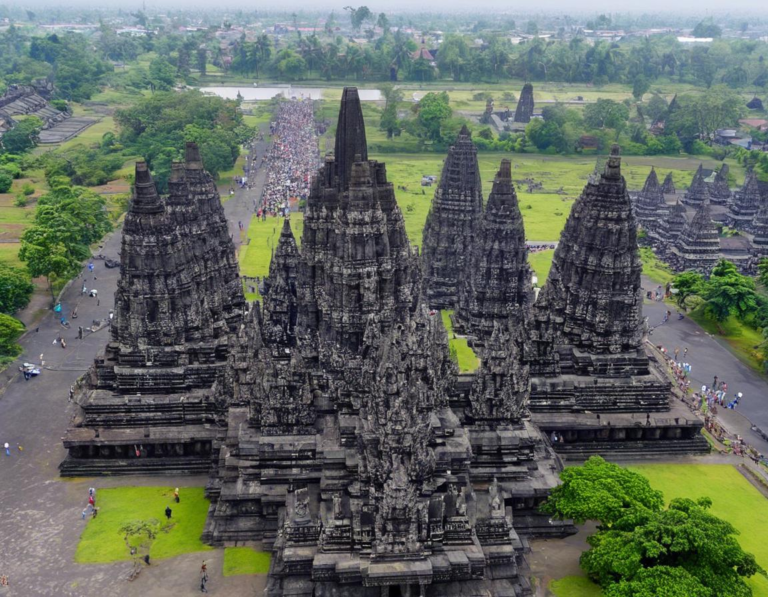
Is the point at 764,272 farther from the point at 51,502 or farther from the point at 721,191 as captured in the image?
the point at 51,502

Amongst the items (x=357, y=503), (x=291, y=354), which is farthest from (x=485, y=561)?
(x=291, y=354)

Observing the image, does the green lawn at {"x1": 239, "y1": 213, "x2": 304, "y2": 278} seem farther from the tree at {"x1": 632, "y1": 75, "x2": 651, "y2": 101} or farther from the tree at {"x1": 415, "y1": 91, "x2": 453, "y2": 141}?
the tree at {"x1": 632, "y1": 75, "x2": 651, "y2": 101}

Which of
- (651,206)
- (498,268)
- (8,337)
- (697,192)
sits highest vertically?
(498,268)

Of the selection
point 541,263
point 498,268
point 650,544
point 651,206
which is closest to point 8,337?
point 498,268

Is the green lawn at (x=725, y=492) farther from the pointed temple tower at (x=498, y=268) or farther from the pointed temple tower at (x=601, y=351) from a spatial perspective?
the pointed temple tower at (x=498, y=268)

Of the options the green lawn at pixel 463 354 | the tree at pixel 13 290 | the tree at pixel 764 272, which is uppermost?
the tree at pixel 764 272

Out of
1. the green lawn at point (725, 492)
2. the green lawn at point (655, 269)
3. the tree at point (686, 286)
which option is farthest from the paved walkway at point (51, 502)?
the green lawn at point (655, 269)
